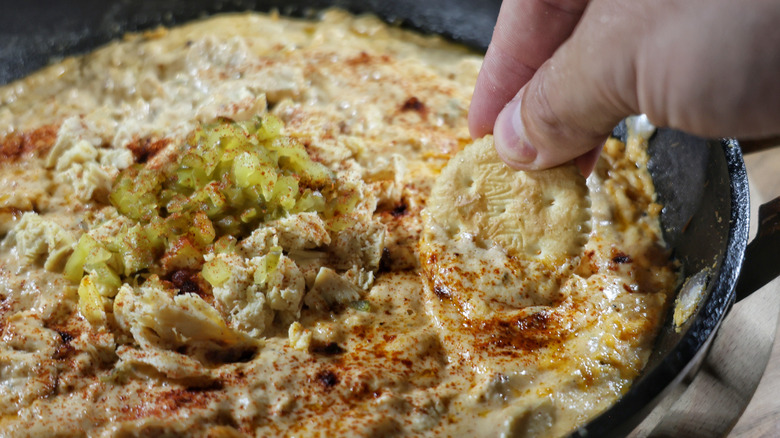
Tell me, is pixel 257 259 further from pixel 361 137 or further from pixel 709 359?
pixel 709 359

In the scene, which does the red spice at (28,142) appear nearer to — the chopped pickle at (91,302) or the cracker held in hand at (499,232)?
the chopped pickle at (91,302)

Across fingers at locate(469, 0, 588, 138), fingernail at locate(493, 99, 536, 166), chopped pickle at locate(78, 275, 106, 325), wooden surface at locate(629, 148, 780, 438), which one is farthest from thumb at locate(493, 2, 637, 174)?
chopped pickle at locate(78, 275, 106, 325)

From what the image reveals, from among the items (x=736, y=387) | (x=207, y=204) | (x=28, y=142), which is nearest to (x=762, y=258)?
(x=736, y=387)

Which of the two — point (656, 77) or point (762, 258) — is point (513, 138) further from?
point (762, 258)

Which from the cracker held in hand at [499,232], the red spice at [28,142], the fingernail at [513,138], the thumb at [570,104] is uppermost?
the thumb at [570,104]

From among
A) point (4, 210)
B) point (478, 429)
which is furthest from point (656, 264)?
point (4, 210)

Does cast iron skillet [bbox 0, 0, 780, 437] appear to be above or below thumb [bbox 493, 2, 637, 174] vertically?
below

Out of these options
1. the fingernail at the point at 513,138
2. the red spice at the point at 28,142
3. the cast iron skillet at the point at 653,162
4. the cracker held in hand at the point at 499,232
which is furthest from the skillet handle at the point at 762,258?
the red spice at the point at 28,142

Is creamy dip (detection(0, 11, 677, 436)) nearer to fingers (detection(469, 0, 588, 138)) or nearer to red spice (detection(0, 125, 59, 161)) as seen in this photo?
red spice (detection(0, 125, 59, 161))
